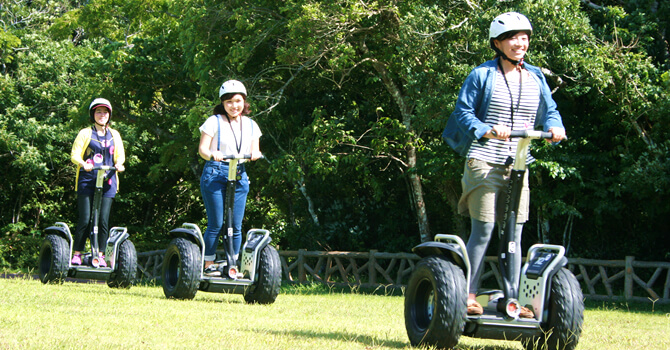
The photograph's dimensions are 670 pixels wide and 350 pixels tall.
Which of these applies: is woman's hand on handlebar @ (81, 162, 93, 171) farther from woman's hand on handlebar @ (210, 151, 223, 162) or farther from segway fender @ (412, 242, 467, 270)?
segway fender @ (412, 242, 467, 270)

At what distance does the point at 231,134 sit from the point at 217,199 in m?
0.64

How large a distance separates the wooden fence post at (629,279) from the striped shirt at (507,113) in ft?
31.3

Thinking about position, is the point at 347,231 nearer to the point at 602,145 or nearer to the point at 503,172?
the point at 602,145

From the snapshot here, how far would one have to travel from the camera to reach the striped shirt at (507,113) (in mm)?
4637

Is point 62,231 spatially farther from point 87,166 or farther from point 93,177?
point 87,166

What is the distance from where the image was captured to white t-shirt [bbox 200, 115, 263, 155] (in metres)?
7.38

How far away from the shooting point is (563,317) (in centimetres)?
429

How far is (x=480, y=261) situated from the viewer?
4609 mm

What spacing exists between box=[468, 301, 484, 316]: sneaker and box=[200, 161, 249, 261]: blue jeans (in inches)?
131

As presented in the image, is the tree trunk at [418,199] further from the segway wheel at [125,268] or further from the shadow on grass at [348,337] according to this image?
the shadow on grass at [348,337]

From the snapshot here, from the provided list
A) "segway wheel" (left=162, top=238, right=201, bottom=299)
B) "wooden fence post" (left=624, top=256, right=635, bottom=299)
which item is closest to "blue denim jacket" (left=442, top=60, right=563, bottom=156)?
"segway wheel" (left=162, top=238, right=201, bottom=299)

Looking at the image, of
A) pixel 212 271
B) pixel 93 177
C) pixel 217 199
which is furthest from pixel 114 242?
pixel 217 199

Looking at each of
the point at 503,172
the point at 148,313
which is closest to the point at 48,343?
the point at 148,313

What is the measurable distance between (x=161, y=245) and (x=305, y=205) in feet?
27.1
